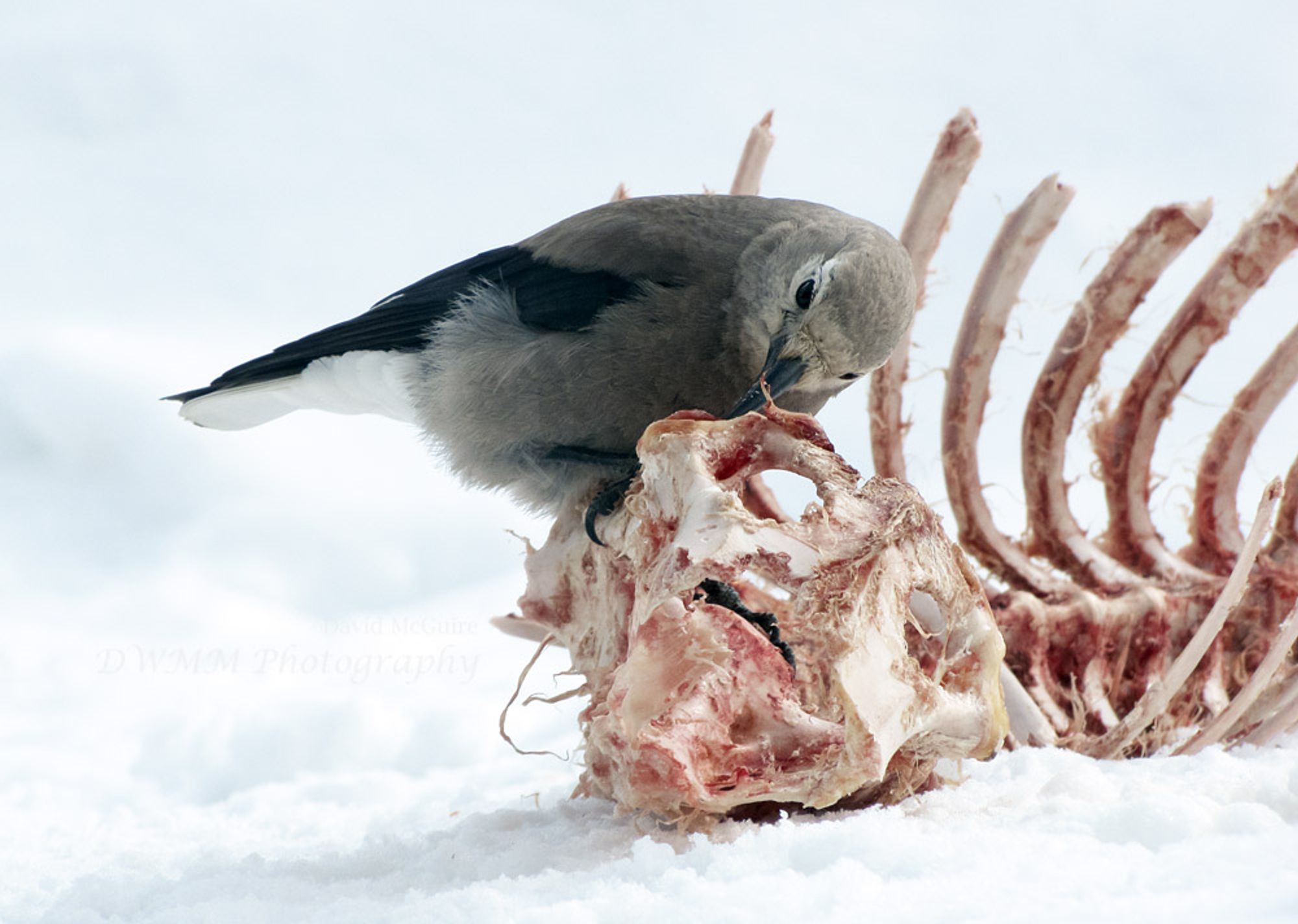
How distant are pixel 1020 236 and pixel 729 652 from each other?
145 centimetres

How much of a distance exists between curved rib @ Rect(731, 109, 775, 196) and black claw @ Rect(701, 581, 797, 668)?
96 cm

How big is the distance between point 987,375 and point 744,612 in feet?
3.17

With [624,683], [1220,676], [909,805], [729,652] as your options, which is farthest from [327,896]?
Result: [1220,676]

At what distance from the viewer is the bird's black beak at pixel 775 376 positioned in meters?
2.09

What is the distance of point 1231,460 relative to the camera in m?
2.71

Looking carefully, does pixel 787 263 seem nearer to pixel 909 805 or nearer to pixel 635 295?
pixel 635 295

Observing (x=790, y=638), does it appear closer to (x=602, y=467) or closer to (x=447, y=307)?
(x=602, y=467)

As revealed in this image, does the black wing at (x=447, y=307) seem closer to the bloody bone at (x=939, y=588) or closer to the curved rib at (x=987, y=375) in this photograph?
the bloody bone at (x=939, y=588)

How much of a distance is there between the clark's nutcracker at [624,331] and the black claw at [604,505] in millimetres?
111

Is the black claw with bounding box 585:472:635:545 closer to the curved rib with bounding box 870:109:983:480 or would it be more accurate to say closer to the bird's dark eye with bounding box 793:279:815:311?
the bird's dark eye with bounding box 793:279:815:311

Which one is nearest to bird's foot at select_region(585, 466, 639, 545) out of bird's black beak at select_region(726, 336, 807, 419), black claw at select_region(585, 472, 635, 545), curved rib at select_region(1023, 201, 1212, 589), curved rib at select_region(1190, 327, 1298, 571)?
black claw at select_region(585, 472, 635, 545)

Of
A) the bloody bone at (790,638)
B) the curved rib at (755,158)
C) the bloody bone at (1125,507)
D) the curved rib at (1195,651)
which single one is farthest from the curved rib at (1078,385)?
the bloody bone at (790,638)

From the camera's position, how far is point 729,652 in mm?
1463

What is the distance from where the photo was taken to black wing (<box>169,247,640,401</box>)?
2297 mm
